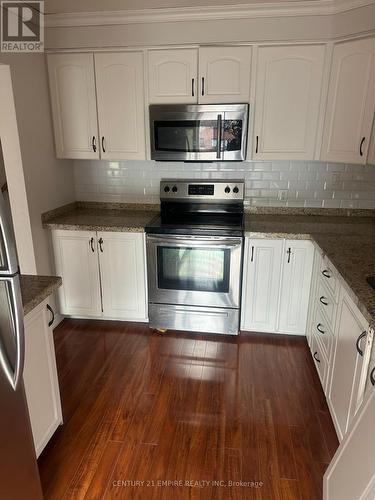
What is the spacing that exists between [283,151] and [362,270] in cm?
126

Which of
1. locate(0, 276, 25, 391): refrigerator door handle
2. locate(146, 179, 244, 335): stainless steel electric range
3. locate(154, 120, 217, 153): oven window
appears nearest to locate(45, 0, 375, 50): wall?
locate(154, 120, 217, 153): oven window

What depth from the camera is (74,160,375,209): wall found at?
9.70 ft

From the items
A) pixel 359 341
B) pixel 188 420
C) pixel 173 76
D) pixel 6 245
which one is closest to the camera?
pixel 6 245

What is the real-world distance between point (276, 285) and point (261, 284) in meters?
0.12

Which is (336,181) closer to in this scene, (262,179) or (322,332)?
(262,179)

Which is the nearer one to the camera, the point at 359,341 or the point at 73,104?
the point at 359,341

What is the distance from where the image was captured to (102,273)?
2939mm

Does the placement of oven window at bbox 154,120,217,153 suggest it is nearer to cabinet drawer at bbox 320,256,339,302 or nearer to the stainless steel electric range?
the stainless steel electric range

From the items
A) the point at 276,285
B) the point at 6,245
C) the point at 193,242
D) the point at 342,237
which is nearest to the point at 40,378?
the point at 6,245

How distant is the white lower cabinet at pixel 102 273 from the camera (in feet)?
9.32

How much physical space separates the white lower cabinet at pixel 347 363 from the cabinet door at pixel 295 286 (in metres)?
0.76

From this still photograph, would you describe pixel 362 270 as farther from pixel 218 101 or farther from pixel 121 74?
pixel 121 74

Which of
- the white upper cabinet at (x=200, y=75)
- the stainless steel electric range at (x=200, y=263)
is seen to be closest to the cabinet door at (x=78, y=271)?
the stainless steel electric range at (x=200, y=263)

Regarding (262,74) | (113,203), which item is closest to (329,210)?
(262,74)
